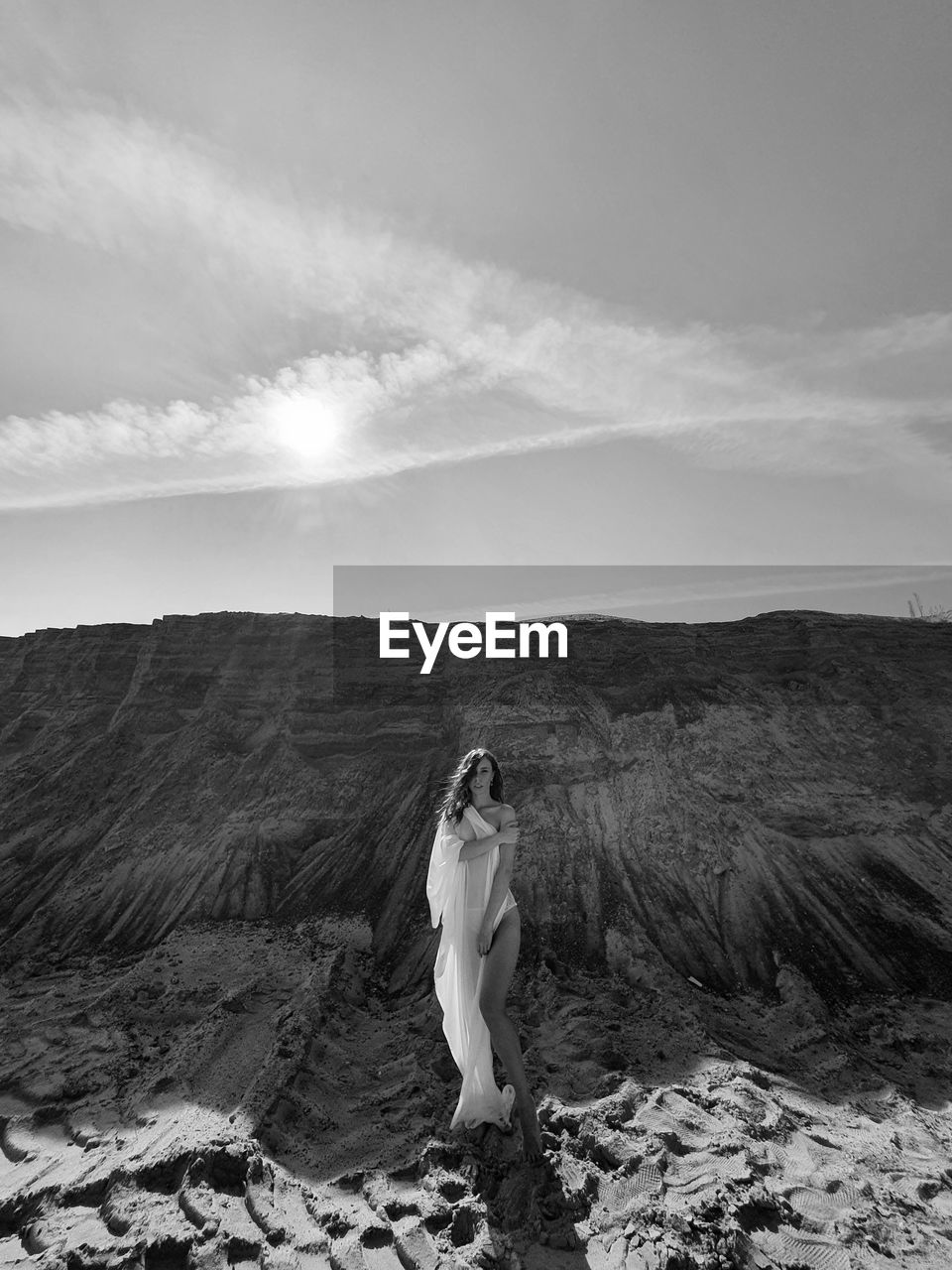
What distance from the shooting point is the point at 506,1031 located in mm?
3723

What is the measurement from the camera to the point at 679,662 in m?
15.2

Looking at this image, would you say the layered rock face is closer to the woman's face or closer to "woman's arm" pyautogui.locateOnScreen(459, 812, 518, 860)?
"woman's arm" pyautogui.locateOnScreen(459, 812, 518, 860)

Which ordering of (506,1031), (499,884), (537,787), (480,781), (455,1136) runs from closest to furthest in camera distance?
(506,1031) → (499,884) → (480,781) → (455,1136) → (537,787)

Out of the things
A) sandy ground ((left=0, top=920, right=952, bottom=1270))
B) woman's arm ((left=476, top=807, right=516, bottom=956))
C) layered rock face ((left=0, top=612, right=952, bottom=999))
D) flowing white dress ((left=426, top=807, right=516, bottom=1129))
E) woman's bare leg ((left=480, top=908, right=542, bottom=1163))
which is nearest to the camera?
sandy ground ((left=0, top=920, right=952, bottom=1270))

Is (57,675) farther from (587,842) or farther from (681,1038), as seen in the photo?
(681,1038)

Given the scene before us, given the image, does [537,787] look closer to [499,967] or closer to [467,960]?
[467,960]

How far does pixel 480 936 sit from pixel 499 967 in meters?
0.20

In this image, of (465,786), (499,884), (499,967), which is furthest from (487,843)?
(499,967)

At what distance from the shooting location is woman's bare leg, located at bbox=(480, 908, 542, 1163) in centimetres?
371

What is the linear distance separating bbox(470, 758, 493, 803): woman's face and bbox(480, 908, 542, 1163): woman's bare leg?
854 millimetres

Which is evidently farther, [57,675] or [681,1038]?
[57,675]

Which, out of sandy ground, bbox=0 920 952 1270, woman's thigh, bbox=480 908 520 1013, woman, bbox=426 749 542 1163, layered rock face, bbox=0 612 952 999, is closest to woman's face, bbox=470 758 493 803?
woman, bbox=426 749 542 1163

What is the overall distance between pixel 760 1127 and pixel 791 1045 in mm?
2660

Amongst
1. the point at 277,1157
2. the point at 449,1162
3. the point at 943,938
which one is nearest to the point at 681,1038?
the point at 449,1162
